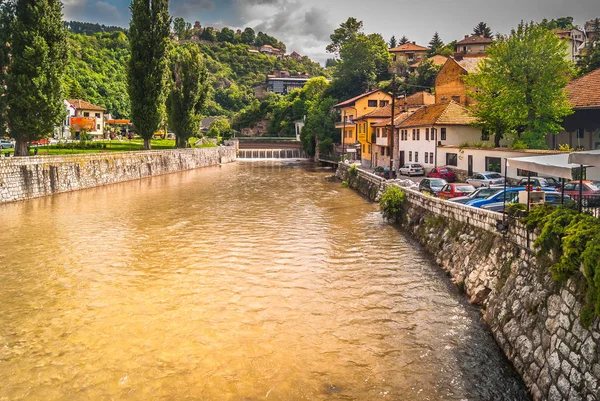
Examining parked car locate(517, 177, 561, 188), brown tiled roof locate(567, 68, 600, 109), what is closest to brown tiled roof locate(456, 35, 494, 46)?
brown tiled roof locate(567, 68, 600, 109)

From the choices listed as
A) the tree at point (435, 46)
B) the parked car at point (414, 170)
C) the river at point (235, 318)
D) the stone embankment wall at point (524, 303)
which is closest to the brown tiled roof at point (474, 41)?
the tree at point (435, 46)

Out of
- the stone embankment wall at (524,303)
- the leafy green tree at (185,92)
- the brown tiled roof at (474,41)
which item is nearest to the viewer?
the stone embankment wall at (524,303)

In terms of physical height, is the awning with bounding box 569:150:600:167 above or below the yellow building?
below

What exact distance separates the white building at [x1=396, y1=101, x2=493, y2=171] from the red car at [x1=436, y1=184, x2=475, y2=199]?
53.2 ft

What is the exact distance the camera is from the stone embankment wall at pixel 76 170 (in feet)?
114

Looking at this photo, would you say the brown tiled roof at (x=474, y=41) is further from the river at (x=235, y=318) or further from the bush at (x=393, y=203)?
the river at (x=235, y=318)

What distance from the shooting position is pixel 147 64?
2122 inches

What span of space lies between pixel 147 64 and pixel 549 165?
163 feet

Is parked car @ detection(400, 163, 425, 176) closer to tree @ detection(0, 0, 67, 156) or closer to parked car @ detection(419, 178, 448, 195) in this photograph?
parked car @ detection(419, 178, 448, 195)

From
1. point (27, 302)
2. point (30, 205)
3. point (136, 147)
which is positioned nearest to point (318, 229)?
point (27, 302)

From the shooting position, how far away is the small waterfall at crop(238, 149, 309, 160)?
333ft

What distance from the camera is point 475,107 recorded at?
140 ft

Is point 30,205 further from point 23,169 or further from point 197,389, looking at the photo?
point 197,389

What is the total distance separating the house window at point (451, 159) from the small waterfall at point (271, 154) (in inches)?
2260
